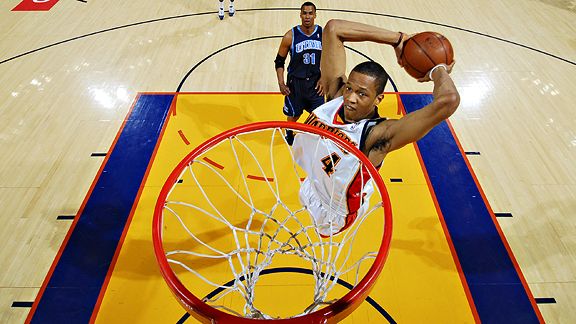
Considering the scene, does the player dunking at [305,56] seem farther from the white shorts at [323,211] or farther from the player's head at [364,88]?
the player's head at [364,88]

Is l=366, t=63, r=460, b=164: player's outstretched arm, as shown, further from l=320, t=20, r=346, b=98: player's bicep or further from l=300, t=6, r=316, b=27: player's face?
l=300, t=6, r=316, b=27: player's face

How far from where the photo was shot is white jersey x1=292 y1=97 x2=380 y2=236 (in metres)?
3.03

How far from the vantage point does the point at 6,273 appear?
4043 mm

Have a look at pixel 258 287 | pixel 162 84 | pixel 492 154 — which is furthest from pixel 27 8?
pixel 492 154

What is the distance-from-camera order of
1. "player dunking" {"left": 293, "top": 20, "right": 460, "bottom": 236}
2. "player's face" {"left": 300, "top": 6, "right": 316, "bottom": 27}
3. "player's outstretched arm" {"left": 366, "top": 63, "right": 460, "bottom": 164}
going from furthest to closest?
"player's face" {"left": 300, "top": 6, "right": 316, "bottom": 27} < "player dunking" {"left": 293, "top": 20, "right": 460, "bottom": 236} < "player's outstretched arm" {"left": 366, "top": 63, "right": 460, "bottom": 164}

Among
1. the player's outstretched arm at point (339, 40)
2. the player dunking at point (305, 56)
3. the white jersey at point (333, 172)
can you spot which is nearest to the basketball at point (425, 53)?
the player's outstretched arm at point (339, 40)

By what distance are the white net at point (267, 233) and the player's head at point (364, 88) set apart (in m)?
0.32

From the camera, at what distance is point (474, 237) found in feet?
14.4

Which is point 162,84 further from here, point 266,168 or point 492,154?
point 492,154

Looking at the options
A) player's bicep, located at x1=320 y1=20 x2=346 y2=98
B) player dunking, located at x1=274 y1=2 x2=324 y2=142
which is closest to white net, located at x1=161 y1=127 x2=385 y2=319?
player's bicep, located at x1=320 y1=20 x2=346 y2=98

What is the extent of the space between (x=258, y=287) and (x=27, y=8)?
777cm

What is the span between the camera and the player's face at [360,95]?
9.36 feet

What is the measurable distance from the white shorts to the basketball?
1.18 m

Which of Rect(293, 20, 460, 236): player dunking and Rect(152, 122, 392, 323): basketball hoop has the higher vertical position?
Rect(293, 20, 460, 236): player dunking
